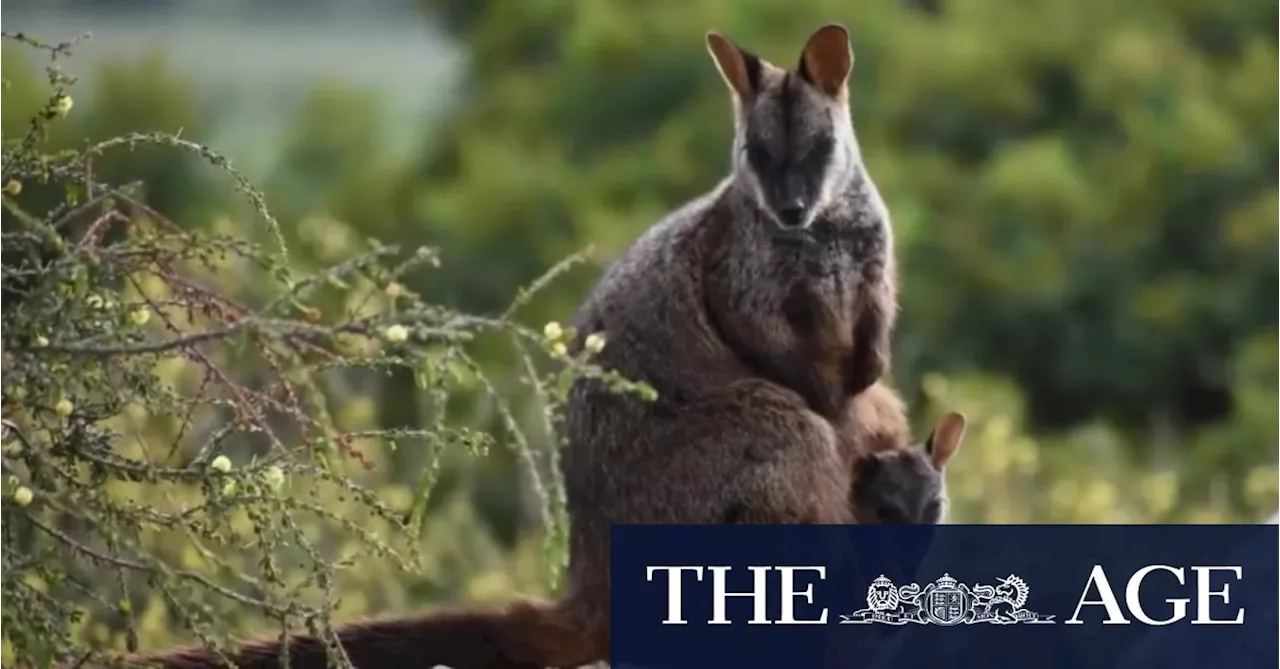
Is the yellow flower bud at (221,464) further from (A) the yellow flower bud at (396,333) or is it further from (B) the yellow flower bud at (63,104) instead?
(B) the yellow flower bud at (63,104)

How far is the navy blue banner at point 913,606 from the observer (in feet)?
19.3

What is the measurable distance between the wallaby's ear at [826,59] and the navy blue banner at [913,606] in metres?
1.24

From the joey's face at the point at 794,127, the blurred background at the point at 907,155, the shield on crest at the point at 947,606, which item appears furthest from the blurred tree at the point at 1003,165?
the shield on crest at the point at 947,606

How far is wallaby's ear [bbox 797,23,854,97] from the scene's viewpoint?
616cm

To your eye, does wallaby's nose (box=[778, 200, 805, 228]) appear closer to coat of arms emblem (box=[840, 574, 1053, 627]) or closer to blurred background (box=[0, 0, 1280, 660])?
coat of arms emblem (box=[840, 574, 1053, 627])

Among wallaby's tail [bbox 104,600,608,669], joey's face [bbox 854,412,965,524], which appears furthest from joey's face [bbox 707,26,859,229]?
wallaby's tail [bbox 104,600,608,669]

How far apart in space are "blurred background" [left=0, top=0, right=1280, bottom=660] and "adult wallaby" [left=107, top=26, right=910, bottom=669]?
8.99 metres

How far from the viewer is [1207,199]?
2241 centimetres

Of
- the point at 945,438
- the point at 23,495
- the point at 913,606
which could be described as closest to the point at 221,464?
the point at 23,495

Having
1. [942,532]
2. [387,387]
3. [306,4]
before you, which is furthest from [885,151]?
[942,532]

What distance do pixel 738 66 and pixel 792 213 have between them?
50cm

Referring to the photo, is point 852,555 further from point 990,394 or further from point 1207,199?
point 1207,199

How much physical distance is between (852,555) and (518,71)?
20829 millimetres

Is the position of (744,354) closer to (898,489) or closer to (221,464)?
(898,489)
